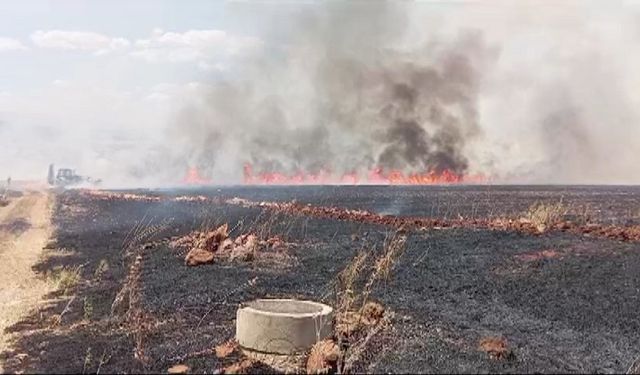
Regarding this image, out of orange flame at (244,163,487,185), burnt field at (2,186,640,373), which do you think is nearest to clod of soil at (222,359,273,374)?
burnt field at (2,186,640,373)

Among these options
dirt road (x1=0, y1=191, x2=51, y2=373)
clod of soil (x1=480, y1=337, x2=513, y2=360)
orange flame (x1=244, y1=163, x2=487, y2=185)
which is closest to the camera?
clod of soil (x1=480, y1=337, x2=513, y2=360)

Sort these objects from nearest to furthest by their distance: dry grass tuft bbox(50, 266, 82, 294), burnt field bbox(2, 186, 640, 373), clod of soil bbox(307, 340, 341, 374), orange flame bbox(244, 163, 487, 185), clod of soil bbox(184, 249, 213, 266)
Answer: clod of soil bbox(307, 340, 341, 374) → burnt field bbox(2, 186, 640, 373) → dry grass tuft bbox(50, 266, 82, 294) → clod of soil bbox(184, 249, 213, 266) → orange flame bbox(244, 163, 487, 185)

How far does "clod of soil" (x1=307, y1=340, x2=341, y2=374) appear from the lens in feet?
32.7

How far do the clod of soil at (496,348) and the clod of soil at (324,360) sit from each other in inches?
97.1

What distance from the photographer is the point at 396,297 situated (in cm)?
1538

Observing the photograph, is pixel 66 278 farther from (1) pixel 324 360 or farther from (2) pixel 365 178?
(2) pixel 365 178

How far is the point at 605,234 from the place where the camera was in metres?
23.2

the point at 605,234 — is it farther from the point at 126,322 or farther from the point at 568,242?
the point at 126,322

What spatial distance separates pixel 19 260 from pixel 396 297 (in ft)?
52.1

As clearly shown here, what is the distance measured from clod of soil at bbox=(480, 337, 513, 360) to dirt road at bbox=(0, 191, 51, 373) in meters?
8.37

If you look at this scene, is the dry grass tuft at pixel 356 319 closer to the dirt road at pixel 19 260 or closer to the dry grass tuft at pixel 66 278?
the dirt road at pixel 19 260

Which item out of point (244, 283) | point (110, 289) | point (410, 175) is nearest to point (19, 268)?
point (110, 289)

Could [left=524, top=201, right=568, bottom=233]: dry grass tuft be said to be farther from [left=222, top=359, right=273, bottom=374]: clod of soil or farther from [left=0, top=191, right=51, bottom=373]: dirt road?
[left=0, top=191, right=51, bottom=373]: dirt road

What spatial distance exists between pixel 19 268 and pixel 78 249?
424 centimetres
